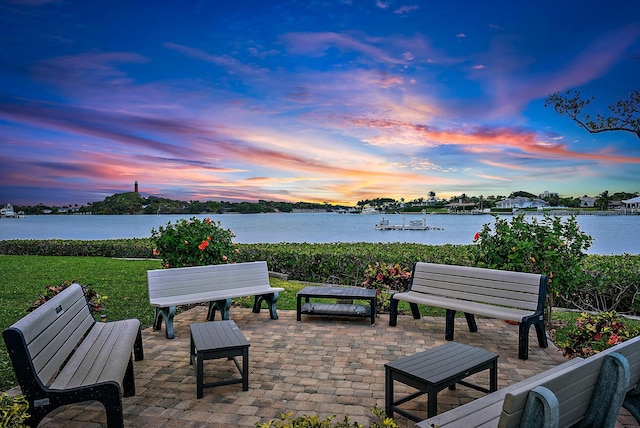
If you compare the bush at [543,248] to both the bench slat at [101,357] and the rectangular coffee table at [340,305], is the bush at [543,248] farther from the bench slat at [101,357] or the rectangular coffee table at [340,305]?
the bench slat at [101,357]

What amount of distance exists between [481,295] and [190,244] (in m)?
5.01

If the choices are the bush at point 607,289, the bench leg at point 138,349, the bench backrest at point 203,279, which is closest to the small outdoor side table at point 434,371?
the bench leg at point 138,349

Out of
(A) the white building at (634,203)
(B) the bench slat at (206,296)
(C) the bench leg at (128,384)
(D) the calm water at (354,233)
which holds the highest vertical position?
(A) the white building at (634,203)

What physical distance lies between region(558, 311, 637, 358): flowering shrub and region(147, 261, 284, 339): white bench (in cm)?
412

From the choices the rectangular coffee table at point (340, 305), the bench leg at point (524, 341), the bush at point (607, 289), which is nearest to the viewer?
the bench leg at point (524, 341)

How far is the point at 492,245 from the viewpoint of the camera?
6.50 metres

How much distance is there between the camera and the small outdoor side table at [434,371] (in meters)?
3.11

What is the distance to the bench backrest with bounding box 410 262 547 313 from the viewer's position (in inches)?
203

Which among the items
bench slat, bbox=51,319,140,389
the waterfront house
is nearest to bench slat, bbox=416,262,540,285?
bench slat, bbox=51,319,140,389

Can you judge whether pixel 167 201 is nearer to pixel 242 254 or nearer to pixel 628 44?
pixel 242 254

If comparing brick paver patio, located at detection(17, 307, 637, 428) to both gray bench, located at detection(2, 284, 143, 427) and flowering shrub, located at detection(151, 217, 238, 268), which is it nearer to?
gray bench, located at detection(2, 284, 143, 427)

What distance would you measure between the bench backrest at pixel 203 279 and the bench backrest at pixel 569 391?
5081mm

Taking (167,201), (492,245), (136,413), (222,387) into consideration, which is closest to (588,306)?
(492,245)

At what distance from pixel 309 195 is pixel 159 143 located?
68.1 feet
